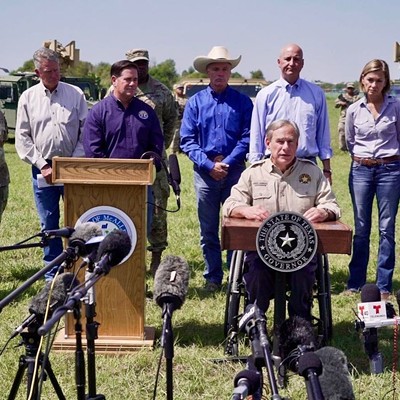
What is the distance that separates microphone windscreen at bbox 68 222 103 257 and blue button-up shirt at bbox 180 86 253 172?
325 cm

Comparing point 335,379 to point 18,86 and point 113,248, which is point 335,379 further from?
point 18,86

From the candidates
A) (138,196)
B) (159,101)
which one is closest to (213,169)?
(159,101)

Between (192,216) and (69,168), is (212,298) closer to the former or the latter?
(69,168)

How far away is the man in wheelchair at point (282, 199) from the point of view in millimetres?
4574

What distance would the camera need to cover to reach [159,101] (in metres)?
6.45

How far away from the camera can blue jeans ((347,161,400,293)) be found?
585 centimetres

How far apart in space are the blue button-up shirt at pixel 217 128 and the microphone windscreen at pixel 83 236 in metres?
3.25

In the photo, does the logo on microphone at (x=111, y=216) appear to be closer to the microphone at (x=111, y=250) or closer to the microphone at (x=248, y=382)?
the microphone at (x=111, y=250)

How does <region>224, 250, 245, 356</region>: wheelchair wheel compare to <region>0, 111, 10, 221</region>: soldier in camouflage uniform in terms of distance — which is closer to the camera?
<region>224, 250, 245, 356</region>: wheelchair wheel

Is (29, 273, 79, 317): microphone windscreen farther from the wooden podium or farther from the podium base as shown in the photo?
the podium base

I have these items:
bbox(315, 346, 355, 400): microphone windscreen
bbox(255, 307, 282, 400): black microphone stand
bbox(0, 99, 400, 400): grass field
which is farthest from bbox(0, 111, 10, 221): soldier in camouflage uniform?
bbox(315, 346, 355, 400): microphone windscreen

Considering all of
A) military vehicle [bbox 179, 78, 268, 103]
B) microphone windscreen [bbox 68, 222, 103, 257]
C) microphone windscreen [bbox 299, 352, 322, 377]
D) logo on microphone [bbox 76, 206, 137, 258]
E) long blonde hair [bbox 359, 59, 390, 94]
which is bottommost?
microphone windscreen [bbox 299, 352, 322, 377]

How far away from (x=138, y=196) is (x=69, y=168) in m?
0.49

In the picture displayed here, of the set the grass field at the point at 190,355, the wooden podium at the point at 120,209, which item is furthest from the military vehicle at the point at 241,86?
the wooden podium at the point at 120,209
